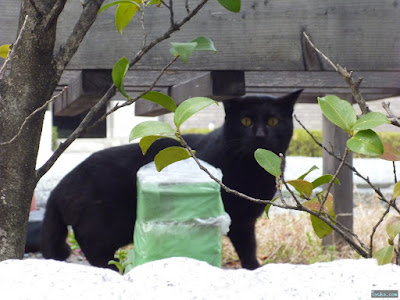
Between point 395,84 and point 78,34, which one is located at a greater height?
point 78,34

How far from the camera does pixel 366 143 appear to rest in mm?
998

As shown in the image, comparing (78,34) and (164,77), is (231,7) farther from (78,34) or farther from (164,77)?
(164,77)

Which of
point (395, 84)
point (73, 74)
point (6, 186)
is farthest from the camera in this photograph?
point (395, 84)

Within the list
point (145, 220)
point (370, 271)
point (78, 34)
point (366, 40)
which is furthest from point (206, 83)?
point (370, 271)

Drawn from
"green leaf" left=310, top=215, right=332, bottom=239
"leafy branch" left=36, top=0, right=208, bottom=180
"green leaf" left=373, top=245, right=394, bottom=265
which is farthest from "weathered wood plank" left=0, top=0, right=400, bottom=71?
"green leaf" left=373, top=245, right=394, bottom=265

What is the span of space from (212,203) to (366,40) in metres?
1.10

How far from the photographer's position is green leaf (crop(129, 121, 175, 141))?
1014 mm

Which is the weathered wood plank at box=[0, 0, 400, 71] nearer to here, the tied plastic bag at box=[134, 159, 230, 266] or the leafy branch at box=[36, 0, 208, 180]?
the tied plastic bag at box=[134, 159, 230, 266]

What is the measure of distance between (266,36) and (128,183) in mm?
1300

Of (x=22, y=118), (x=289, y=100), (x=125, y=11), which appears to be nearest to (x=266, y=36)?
(x=289, y=100)

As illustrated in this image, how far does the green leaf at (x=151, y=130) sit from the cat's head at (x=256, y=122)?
2.10 m

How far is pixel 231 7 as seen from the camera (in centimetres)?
110

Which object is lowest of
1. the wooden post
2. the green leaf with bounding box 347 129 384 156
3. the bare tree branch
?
the wooden post

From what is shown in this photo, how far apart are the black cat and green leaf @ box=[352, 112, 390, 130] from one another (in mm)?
2078
